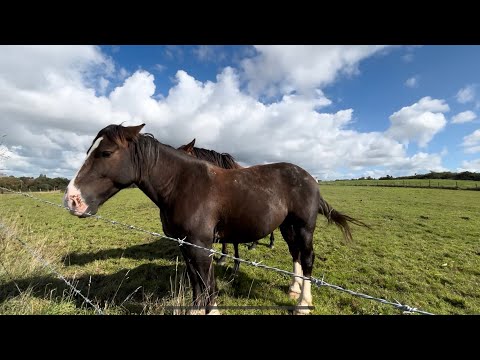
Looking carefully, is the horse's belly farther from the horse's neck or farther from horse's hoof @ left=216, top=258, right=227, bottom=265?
horse's hoof @ left=216, top=258, right=227, bottom=265

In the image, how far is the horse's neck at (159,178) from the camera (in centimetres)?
341

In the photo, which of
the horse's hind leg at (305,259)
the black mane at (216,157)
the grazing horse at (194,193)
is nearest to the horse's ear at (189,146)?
the black mane at (216,157)

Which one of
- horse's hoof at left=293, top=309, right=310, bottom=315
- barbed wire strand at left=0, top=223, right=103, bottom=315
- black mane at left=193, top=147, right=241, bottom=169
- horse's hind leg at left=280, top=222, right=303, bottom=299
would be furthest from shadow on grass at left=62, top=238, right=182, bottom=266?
horse's hoof at left=293, top=309, right=310, bottom=315

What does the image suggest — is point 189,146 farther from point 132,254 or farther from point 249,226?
point 132,254

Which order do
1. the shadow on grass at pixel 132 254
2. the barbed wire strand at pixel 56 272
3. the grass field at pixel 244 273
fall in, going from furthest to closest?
the shadow on grass at pixel 132 254, the grass field at pixel 244 273, the barbed wire strand at pixel 56 272

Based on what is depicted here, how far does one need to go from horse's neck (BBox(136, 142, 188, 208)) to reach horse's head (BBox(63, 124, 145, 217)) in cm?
18

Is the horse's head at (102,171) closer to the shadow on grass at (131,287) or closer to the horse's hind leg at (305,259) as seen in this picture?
the shadow on grass at (131,287)

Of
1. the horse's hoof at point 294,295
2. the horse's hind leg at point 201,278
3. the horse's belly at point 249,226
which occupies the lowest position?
Answer: the horse's hoof at point 294,295

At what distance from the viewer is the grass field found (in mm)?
4082
